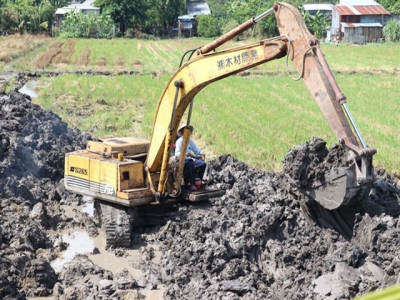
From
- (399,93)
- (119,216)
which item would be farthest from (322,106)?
(399,93)

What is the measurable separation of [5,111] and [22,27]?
56.3 metres

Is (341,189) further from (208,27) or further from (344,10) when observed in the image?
(208,27)

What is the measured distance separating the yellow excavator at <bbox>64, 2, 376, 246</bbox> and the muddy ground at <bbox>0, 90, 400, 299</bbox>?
1.53 ft

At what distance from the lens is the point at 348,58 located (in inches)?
1709

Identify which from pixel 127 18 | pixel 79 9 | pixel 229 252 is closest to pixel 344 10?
pixel 127 18

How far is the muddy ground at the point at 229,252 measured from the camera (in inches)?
310

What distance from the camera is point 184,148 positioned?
10719 millimetres

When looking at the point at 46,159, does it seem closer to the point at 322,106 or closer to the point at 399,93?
the point at 322,106

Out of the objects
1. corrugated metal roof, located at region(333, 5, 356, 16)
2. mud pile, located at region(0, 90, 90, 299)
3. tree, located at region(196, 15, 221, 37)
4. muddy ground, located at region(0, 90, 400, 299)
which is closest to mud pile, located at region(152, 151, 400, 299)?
muddy ground, located at region(0, 90, 400, 299)

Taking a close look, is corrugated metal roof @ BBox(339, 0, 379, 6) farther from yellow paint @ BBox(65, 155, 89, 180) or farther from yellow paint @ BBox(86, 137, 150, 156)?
yellow paint @ BBox(65, 155, 89, 180)

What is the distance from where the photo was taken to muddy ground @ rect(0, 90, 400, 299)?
7863 millimetres

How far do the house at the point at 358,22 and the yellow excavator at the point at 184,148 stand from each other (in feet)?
183

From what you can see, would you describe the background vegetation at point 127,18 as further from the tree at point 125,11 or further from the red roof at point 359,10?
the red roof at point 359,10

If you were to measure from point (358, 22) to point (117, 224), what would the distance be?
5975cm
